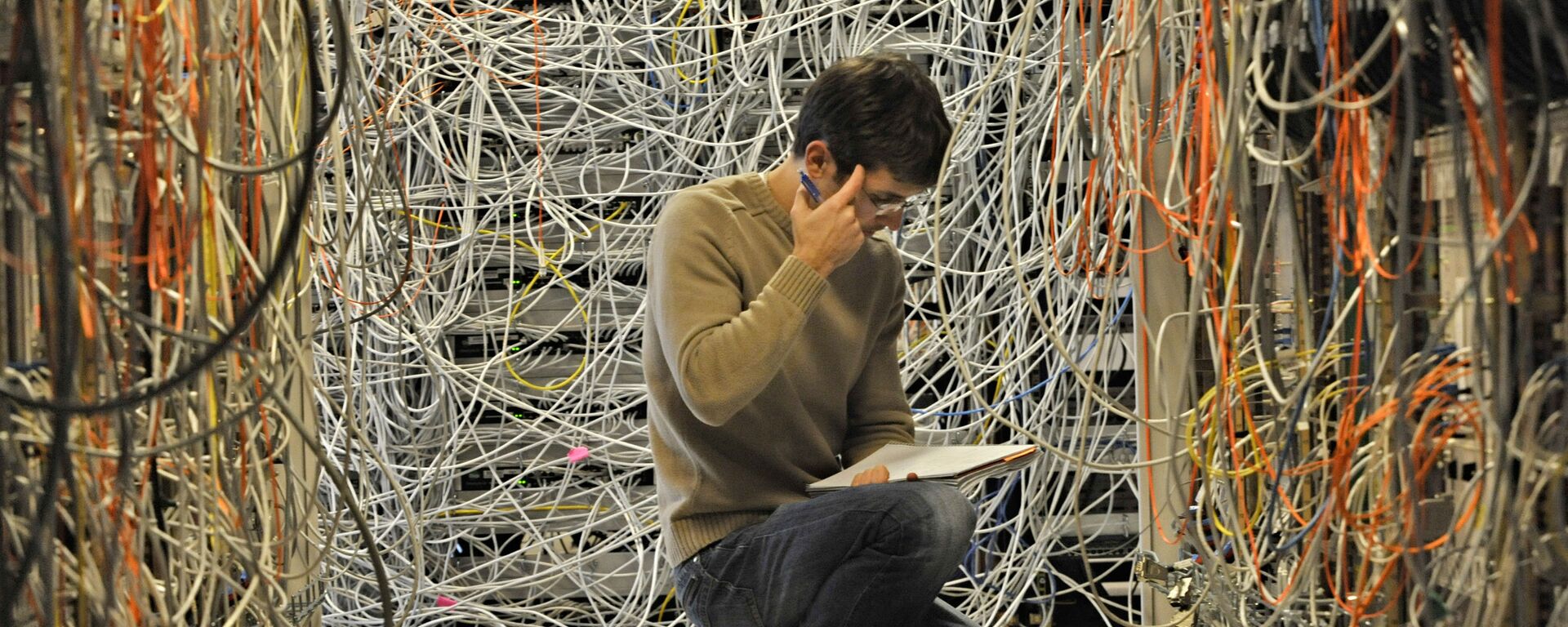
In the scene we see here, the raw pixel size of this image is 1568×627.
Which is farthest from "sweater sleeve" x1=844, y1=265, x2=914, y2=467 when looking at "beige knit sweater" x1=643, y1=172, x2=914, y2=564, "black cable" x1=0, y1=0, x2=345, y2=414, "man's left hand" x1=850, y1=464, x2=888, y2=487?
"black cable" x1=0, y1=0, x2=345, y2=414

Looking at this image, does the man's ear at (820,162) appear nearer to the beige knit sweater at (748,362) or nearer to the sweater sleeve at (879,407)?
the beige knit sweater at (748,362)

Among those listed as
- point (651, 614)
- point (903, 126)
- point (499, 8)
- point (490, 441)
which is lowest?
point (651, 614)

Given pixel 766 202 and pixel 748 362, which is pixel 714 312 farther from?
pixel 766 202

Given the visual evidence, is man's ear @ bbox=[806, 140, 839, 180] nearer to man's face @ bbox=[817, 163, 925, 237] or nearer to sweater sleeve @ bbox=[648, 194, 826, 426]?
man's face @ bbox=[817, 163, 925, 237]

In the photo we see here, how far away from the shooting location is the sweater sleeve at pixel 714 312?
3.88 ft

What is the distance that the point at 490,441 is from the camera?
→ 247 centimetres

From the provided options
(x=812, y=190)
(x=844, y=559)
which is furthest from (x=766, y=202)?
(x=844, y=559)

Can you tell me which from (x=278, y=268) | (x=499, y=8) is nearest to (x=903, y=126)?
(x=278, y=268)

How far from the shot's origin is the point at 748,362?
1.18 metres

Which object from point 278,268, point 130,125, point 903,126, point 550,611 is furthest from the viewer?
point 550,611

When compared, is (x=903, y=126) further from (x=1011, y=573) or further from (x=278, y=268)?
(x=1011, y=573)

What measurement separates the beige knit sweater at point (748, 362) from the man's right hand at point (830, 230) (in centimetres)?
2

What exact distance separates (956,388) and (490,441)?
0.90 metres

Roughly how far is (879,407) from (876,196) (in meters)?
0.29
